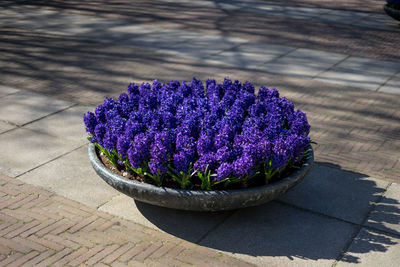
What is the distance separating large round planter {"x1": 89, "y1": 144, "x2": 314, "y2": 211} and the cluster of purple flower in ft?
0.34

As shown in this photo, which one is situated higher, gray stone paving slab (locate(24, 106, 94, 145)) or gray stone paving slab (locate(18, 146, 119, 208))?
gray stone paving slab (locate(24, 106, 94, 145))

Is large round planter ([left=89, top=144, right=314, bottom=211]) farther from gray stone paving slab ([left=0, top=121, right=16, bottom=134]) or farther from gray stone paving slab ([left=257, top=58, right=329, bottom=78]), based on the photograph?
gray stone paving slab ([left=257, top=58, right=329, bottom=78])

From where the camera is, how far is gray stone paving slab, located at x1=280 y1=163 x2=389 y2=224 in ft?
16.4

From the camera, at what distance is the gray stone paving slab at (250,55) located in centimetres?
991

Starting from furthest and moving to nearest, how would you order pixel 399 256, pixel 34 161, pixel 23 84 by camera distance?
pixel 23 84 < pixel 34 161 < pixel 399 256

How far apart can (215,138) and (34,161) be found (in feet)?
7.54

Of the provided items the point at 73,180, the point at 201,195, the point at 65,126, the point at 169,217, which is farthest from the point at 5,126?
the point at 201,195

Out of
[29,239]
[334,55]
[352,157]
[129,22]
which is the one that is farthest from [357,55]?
[29,239]

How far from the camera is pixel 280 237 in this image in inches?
180

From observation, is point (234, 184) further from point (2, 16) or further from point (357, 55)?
point (2, 16)

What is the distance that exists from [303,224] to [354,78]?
500cm

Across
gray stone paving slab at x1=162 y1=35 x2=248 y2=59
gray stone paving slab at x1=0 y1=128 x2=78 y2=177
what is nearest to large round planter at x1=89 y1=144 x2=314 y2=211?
gray stone paving slab at x1=0 y1=128 x2=78 y2=177

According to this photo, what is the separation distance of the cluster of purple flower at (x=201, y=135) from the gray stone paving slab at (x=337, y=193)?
0.52 m

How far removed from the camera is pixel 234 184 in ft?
15.1
